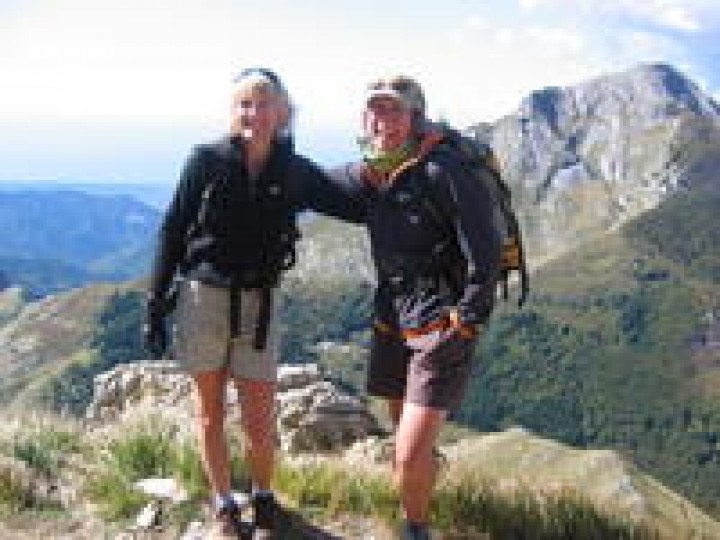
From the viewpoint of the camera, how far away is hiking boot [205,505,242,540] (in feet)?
28.0

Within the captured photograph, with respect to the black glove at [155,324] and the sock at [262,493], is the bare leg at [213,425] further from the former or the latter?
the black glove at [155,324]

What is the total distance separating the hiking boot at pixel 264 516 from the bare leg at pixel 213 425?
0.88 ft

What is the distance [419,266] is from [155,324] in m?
1.87

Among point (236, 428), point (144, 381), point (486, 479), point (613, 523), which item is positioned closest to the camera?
point (613, 523)

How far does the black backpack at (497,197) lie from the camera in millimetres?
8469

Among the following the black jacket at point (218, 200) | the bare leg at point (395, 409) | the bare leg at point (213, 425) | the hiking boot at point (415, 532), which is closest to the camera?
the hiking boot at point (415, 532)

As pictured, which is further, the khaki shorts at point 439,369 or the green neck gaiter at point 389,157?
the green neck gaiter at point 389,157

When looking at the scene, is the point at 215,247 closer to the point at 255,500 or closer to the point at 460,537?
the point at 255,500

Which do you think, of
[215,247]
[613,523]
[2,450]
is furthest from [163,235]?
[613,523]

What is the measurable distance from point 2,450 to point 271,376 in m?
2.64

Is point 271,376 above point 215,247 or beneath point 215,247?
beneath

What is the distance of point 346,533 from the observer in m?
8.79

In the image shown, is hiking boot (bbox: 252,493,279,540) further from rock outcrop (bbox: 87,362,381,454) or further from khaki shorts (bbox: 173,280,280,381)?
rock outcrop (bbox: 87,362,381,454)

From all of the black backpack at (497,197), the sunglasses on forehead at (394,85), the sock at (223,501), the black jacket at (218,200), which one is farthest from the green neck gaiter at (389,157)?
the sock at (223,501)
